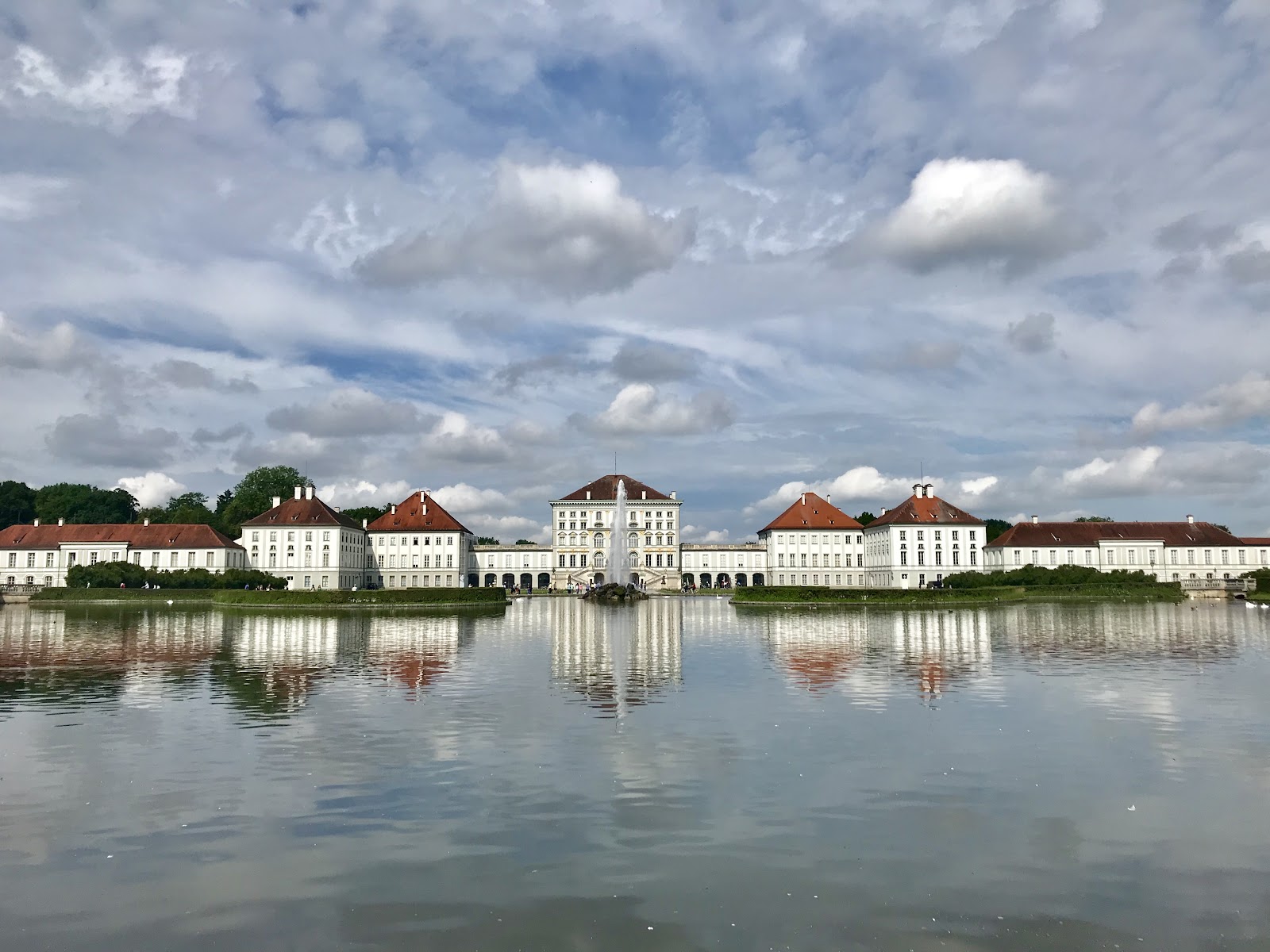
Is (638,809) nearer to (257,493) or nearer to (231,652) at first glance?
(231,652)

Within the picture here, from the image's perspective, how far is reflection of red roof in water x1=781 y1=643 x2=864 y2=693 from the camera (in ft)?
84.5

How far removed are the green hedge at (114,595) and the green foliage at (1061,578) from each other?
212ft

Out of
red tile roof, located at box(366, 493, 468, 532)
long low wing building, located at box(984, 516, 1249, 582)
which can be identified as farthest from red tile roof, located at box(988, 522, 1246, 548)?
red tile roof, located at box(366, 493, 468, 532)

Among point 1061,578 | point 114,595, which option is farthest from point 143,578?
point 1061,578

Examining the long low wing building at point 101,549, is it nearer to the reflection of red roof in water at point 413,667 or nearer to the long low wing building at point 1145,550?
the reflection of red roof in water at point 413,667

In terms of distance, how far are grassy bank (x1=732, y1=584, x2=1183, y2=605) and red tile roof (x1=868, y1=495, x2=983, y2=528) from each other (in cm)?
3717

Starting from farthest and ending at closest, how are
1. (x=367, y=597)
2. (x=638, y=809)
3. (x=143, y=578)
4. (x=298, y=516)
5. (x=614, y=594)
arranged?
(x=298, y=516) < (x=143, y=578) < (x=614, y=594) < (x=367, y=597) < (x=638, y=809)

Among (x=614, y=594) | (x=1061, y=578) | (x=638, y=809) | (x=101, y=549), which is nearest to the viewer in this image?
(x=638, y=809)

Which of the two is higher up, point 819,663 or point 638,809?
point 819,663

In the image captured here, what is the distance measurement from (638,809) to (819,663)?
59.1ft

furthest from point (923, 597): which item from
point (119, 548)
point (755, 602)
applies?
point (119, 548)

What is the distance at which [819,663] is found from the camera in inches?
1184

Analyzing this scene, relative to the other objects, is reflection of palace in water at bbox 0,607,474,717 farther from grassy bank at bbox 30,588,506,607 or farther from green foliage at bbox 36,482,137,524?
green foliage at bbox 36,482,137,524

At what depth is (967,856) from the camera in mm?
11078
